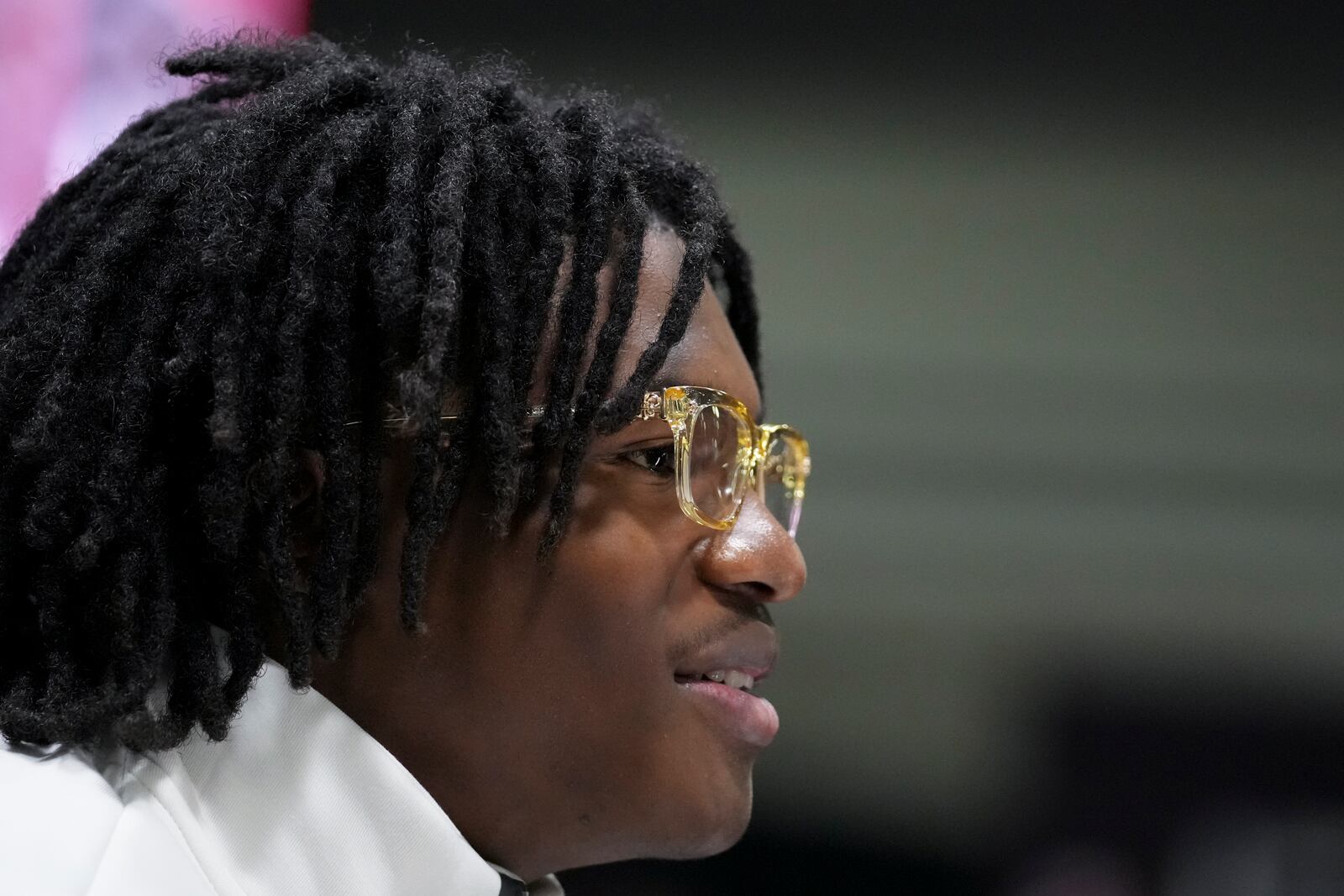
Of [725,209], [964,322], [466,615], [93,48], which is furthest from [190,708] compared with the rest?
[964,322]

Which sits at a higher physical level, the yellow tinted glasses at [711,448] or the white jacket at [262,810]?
the yellow tinted glasses at [711,448]

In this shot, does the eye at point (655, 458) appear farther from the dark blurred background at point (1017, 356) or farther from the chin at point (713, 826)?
the dark blurred background at point (1017, 356)

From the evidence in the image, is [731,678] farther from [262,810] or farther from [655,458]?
[262,810]

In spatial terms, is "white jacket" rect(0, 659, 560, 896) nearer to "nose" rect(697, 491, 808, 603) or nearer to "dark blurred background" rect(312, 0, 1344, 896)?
"nose" rect(697, 491, 808, 603)

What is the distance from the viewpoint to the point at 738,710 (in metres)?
1.13

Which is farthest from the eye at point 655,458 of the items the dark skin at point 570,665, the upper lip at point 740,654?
the upper lip at point 740,654

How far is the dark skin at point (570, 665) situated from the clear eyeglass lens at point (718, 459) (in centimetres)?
2

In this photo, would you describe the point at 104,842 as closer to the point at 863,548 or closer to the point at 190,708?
the point at 190,708

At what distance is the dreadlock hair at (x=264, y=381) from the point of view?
959 mm

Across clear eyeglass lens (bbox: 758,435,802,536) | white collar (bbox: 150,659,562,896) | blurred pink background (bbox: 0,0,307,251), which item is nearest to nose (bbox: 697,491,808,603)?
clear eyeglass lens (bbox: 758,435,802,536)

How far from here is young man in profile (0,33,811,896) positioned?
96 cm

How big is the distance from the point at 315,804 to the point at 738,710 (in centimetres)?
36

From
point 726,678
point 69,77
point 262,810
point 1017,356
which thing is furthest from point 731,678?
point 1017,356

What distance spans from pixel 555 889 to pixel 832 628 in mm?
1200
